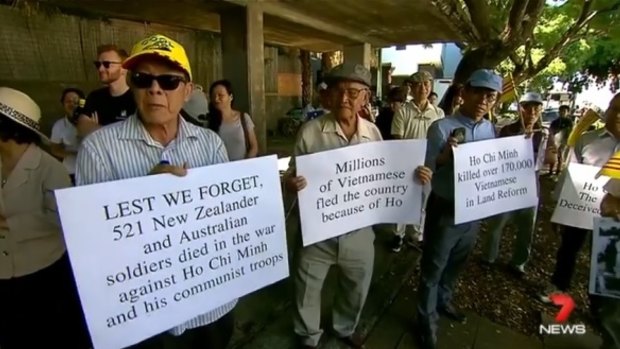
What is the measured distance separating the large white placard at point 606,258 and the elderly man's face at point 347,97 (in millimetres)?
1438

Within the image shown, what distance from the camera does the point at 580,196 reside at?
8.75ft

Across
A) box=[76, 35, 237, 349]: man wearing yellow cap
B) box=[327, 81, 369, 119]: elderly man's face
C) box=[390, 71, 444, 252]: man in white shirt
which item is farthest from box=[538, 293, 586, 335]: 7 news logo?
box=[76, 35, 237, 349]: man wearing yellow cap

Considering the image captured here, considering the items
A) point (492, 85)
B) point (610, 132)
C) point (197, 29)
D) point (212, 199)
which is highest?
point (197, 29)

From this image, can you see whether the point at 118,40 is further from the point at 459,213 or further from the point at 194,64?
the point at 459,213

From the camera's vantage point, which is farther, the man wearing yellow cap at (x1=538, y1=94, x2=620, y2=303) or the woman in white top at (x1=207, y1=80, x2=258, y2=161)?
the woman in white top at (x1=207, y1=80, x2=258, y2=161)

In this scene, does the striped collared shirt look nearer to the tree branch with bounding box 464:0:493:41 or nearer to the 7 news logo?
the 7 news logo

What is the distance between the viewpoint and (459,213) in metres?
2.43

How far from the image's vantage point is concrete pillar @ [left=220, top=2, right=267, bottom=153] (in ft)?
22.5

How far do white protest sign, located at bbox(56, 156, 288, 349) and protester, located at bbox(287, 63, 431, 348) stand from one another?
0.45 m

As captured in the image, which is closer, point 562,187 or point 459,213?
point 459,213

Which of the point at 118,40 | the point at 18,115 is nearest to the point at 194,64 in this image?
the point at 118,40

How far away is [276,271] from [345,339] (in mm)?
1134

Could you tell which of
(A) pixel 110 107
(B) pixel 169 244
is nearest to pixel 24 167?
(B) pixel 169 244

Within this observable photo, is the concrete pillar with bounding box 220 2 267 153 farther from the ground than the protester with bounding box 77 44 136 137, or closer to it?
farther from the ground
